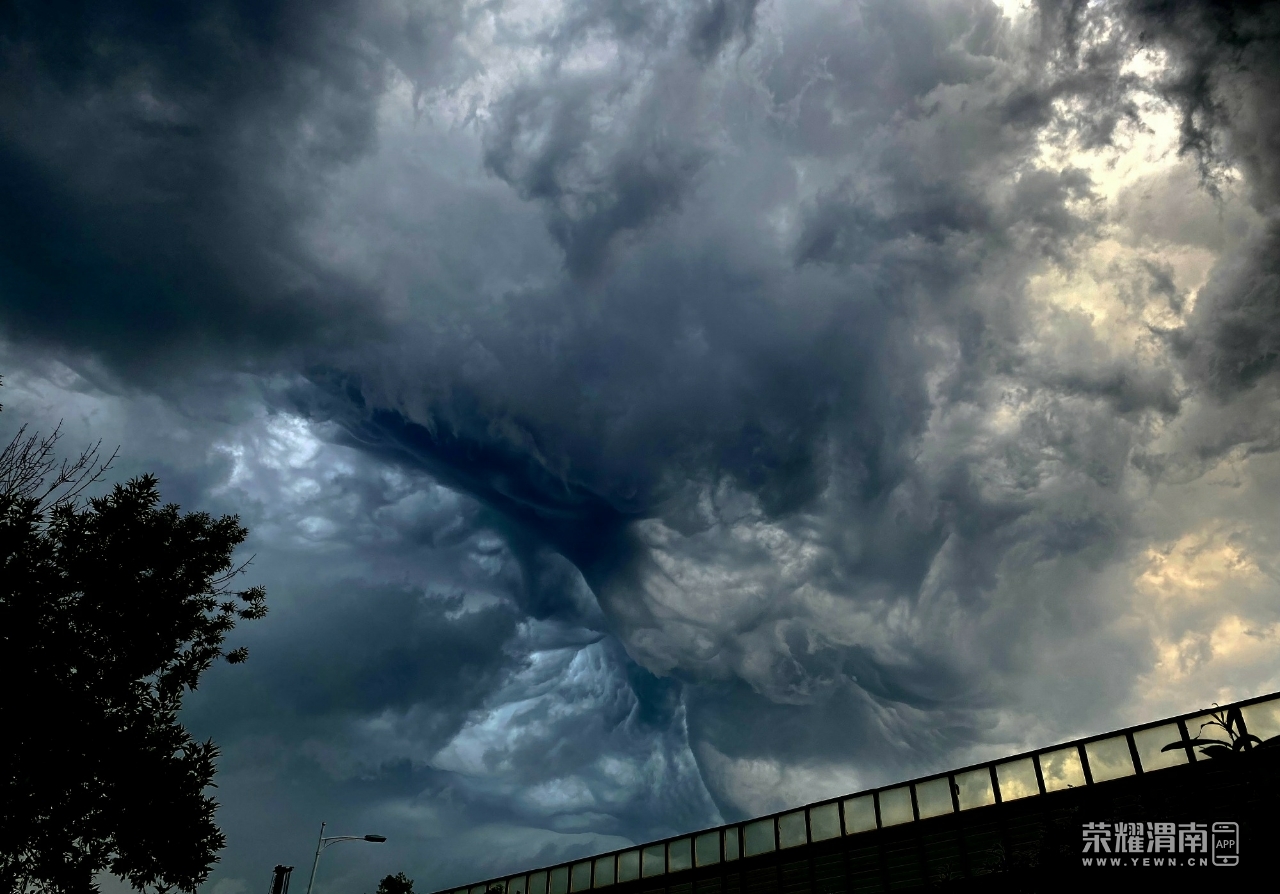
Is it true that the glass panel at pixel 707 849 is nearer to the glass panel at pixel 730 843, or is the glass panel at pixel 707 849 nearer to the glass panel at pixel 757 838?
the glass panel at pixel 730 843

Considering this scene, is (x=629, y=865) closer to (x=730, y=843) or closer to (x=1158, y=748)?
(x=730, y=843)

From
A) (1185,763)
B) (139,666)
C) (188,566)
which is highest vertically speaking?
(188,566)

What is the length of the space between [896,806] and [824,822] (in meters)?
3.68

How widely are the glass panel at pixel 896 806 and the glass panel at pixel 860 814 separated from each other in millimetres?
523

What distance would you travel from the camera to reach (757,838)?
117ft

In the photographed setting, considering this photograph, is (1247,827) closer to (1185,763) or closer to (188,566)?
(1185,763)

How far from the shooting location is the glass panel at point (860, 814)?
31516mm

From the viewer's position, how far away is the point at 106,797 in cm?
2195

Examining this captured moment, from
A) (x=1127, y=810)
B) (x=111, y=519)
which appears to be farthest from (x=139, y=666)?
(x=1127, y=810)

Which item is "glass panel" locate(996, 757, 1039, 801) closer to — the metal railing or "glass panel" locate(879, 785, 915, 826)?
the metal railing

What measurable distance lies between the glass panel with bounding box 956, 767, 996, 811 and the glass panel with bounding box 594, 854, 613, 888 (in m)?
21.2

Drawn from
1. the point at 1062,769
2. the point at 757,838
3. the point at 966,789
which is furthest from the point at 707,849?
the point at 1062,769

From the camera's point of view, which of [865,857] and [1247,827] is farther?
[865,857]

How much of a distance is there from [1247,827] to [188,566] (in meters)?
33.8
